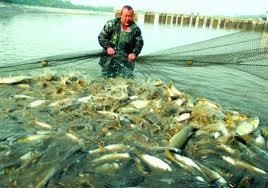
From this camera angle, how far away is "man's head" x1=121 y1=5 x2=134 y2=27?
940 cm

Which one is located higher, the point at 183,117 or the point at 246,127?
the point at 246,127

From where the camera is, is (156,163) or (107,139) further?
(107,139)

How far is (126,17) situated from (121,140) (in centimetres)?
444

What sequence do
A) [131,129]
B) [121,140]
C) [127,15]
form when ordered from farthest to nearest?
1. [127,15]
2. [131,129]
3. [121,140]

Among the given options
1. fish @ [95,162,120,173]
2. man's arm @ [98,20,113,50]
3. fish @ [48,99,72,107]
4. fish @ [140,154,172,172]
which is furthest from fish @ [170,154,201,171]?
man's arm @ [98,20,113,50]

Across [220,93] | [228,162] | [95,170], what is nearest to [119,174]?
[95,170]

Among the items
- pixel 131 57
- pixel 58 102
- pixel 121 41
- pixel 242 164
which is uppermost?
pixel 121 41

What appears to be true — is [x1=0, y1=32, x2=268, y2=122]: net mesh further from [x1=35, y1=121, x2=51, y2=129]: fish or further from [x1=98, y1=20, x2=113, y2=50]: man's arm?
[x1=35, y1=121, x2=51, y2=129]: fish

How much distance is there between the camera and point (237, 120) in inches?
279

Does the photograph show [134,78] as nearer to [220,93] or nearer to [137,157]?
[220,93]

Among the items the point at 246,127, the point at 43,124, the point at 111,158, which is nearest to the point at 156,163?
the point at 111,158

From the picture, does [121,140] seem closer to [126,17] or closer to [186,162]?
[186,162]

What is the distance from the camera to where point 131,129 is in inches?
255

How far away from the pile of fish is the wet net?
0.01 m
